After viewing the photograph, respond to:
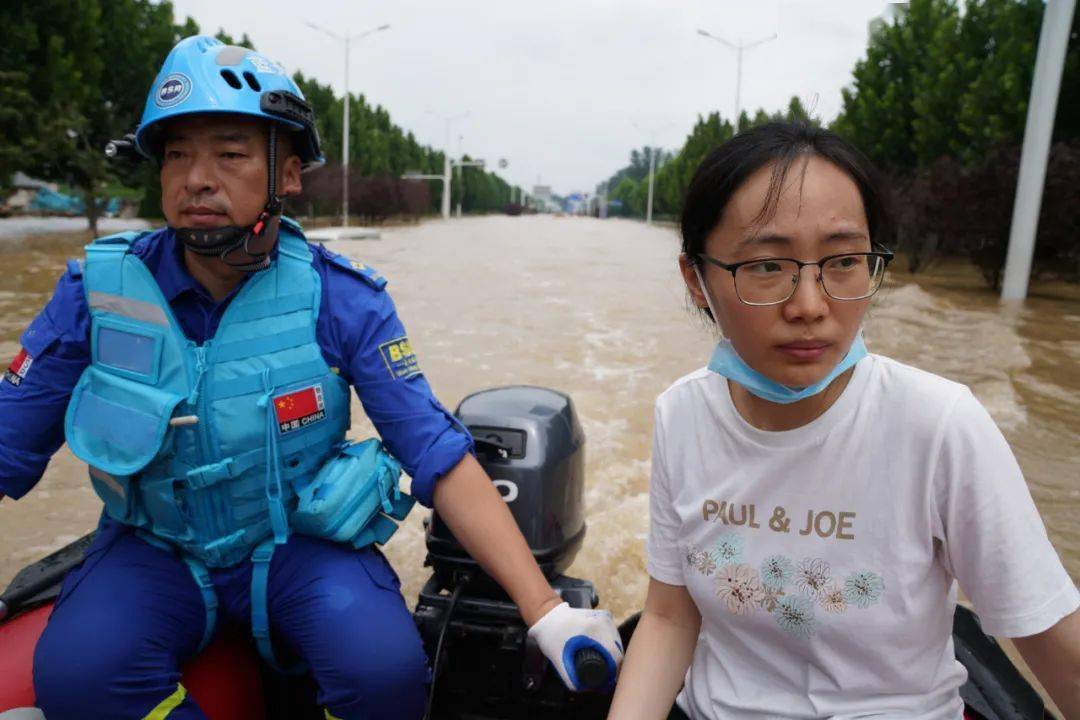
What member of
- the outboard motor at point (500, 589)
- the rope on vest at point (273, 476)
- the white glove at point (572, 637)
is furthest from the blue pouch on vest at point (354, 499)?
the white glove at point (572, 637)

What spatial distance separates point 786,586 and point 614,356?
7.02m

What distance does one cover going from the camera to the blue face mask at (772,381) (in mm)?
1347

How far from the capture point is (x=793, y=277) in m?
1.32

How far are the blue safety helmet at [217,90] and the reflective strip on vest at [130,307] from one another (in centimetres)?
38

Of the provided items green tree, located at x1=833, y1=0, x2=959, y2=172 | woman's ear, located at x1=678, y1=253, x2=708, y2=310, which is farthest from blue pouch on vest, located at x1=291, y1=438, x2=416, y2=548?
green tree, located at x1=833, y1=0, x2=959, y2=172

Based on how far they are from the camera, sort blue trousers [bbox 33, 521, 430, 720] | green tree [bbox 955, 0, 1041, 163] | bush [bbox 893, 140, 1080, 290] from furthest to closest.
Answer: green tree [bbox 955, 0, 1041, 163]
bush [bbox 893, 140, 1080, 290]
blue trousers [bbox 33, 521, 430, 720]

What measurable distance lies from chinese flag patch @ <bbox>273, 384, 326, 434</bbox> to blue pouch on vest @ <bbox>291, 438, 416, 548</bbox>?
0.12m

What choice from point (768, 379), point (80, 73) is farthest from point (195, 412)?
point (80, 73)

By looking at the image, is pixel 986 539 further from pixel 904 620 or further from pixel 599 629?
pixel 599 629

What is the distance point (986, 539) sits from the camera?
3.97ft

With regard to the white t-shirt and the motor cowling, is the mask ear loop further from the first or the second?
the motor cowling

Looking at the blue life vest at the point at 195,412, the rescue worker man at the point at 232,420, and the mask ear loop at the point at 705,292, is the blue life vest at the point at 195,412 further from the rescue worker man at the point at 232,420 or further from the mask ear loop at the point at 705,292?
the mask ear loop at the point at 705,292

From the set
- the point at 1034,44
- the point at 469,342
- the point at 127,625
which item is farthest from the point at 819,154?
the point at 1034,44

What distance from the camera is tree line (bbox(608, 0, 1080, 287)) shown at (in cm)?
1352
